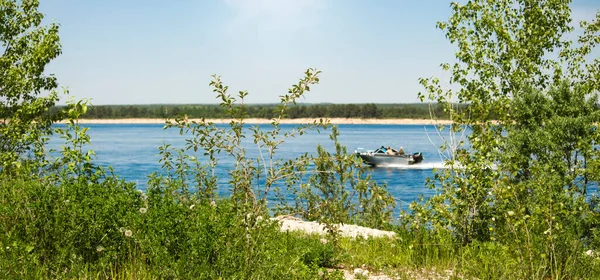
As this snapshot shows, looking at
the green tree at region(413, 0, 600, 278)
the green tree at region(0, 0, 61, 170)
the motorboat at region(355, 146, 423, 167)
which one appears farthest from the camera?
the motorboat at region(355, 146, 423, 167)

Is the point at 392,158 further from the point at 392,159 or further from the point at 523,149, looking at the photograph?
the point at 523,149

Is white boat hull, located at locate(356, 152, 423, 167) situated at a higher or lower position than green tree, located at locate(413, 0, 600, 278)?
lower

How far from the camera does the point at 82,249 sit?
215 inches

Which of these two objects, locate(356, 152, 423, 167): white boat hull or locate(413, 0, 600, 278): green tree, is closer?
locate(413, 0, 600, 278): green tree

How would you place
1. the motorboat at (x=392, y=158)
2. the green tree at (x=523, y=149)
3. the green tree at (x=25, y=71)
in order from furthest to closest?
the motorboat at (x=392, y=158) < the green tree at (x=25, y=71) < the green tree at (x=523, y=149)

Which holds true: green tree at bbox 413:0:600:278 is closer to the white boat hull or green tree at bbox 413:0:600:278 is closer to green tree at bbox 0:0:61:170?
green tree at bbox 0:0:61:170

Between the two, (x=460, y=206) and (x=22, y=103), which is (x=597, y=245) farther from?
(x=22, y=103)

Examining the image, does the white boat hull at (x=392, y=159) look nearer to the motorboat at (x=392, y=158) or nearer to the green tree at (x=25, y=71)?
the motorboat at (x=392, y=158)

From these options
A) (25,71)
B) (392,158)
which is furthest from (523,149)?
(392,158)

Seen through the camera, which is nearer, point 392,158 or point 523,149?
point 523,149

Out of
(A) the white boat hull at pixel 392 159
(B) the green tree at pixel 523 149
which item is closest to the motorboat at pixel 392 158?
(A) the white boat hull at pixel 392 159

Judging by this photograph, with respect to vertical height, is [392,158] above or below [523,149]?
below

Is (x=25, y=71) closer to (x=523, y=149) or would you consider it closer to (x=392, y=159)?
(x=523, y=149)

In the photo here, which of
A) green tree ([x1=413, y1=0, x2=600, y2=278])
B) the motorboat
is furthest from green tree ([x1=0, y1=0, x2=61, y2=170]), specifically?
the motorboat
